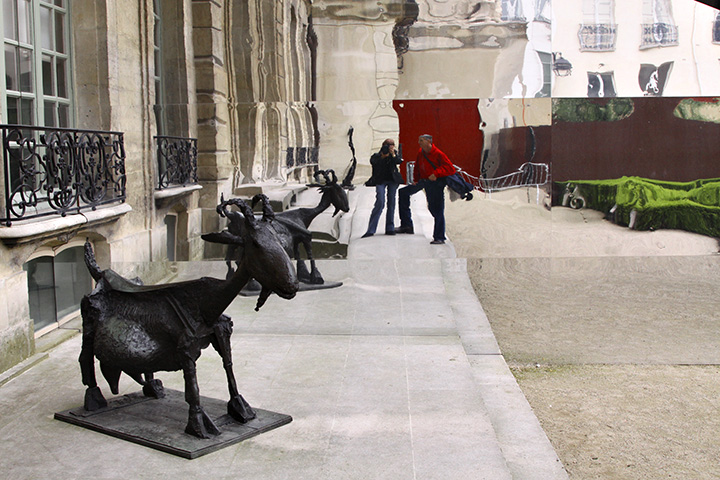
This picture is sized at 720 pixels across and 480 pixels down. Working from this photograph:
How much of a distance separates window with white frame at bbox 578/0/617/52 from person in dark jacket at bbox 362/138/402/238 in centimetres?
231

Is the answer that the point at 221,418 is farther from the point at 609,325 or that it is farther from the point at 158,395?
the point at 609,325

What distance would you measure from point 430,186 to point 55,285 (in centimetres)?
391

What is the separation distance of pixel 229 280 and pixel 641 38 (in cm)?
569

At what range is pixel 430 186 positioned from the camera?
8.30m

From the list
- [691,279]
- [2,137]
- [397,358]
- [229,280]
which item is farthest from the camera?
[691,279]

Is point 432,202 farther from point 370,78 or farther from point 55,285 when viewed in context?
point 55,285

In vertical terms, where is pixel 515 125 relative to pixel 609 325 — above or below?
above

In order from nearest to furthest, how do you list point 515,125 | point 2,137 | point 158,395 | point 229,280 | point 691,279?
1. point 229,280
2. point 158,395
3. point 2,137
4. point 515,125
5. point 691,279

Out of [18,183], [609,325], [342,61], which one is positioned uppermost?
[342,61]

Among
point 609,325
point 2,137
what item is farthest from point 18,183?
point 609,325

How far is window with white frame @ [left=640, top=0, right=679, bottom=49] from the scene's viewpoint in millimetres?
8273

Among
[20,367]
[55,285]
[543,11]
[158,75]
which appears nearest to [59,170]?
[55,285]

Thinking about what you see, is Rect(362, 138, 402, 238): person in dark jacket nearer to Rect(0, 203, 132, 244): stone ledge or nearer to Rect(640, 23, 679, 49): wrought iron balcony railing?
Rect(0, 203, 132, 244): stone ledge

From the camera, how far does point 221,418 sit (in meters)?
5.00
